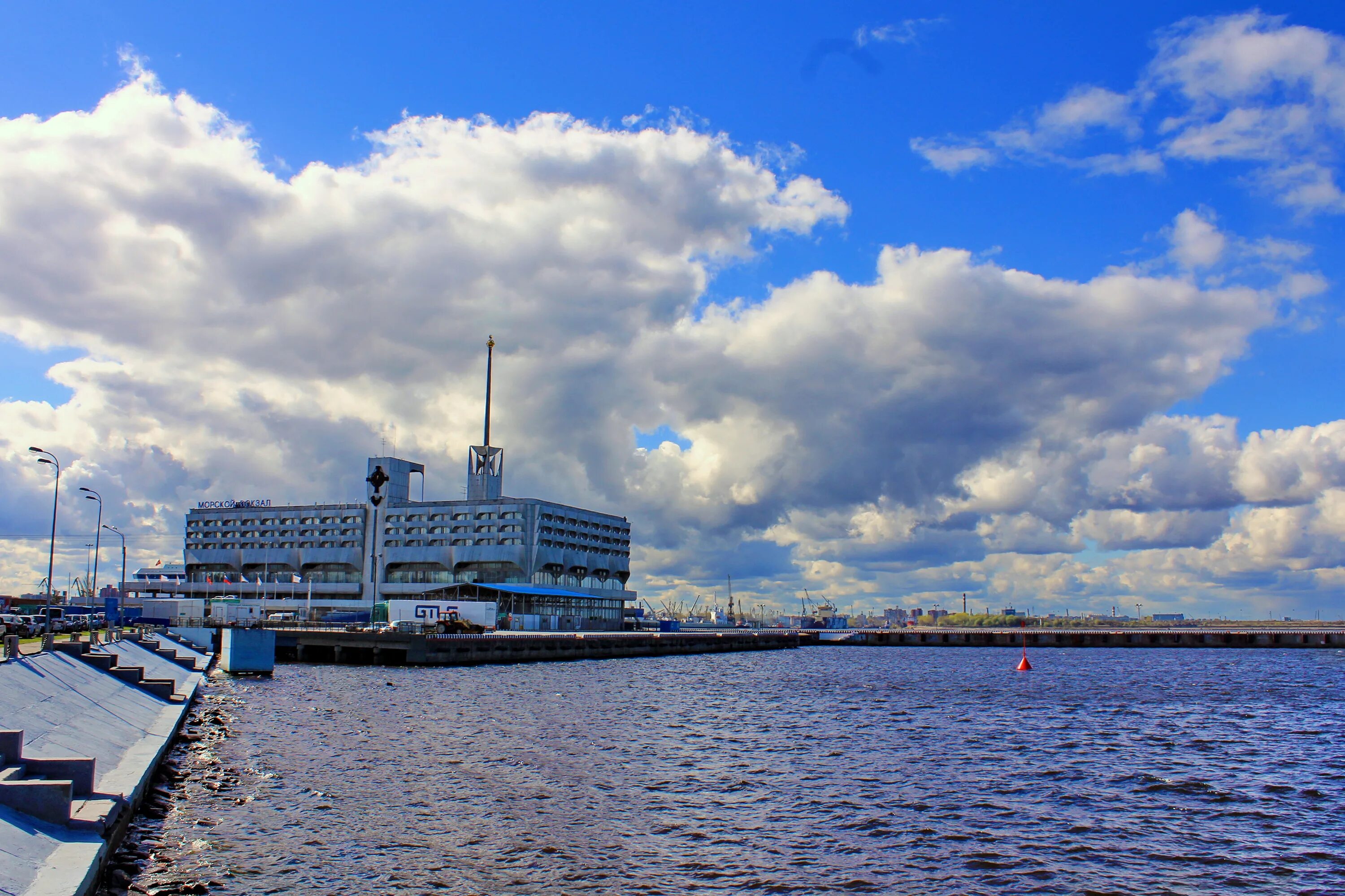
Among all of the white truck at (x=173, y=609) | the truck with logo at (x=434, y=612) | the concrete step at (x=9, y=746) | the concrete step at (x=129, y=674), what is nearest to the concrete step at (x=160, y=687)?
the concrete step at (x=129, y=674)

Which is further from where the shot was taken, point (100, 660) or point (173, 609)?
point (173, 609)

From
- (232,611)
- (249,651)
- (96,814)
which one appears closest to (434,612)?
(232,611)

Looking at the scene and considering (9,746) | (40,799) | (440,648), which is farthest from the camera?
(440,648)

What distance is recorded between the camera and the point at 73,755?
30484 mm

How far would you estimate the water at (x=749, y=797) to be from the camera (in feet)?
80.9

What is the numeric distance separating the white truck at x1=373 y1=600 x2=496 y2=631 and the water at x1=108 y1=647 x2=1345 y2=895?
87.2 metres

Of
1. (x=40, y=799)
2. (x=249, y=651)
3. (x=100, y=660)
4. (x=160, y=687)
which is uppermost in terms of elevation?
(x=40, y=799)

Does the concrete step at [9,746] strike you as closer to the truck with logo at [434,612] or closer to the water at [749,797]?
the water at [749,797]

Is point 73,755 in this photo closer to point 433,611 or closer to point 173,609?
point 433,611

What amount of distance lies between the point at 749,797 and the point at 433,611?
434 ft

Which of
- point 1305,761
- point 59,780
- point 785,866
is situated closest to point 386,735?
point 59,780

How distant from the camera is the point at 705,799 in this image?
33.8 m

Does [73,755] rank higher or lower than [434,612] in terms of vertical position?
higher

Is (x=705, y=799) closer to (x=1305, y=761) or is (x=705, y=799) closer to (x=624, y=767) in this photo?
(x=624, y=767)
